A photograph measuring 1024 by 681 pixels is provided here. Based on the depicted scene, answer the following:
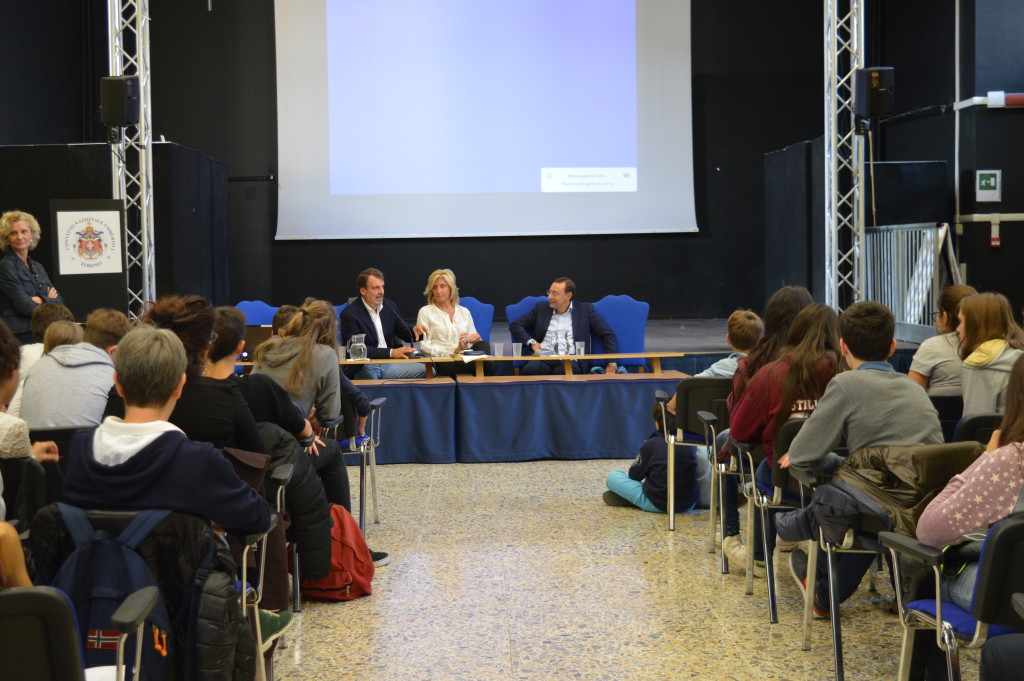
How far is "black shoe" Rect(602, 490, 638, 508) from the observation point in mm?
5148

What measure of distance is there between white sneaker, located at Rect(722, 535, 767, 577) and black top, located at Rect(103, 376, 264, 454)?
198cm

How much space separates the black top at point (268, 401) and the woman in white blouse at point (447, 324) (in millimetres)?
3470

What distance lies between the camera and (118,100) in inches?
278

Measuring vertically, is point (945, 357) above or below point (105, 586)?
above

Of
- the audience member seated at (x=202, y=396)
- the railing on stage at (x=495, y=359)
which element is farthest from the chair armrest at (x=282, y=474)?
the railing on stage at (x=495, y=359)

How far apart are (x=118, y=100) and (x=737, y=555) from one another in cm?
532

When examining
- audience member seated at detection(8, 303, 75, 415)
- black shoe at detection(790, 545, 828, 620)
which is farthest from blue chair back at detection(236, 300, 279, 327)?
black shoe at detection(790, 545, 828, 620)

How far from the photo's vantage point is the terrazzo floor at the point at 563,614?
307 centimetres

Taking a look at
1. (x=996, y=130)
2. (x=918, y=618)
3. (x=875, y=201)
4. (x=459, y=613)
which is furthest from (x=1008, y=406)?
(x=996, y=130)

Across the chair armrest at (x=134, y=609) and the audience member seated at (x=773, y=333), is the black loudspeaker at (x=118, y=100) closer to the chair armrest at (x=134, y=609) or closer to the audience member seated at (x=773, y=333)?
the audience member seated at (x=773, y=333)

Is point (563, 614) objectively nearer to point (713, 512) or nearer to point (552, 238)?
point (713, 512)

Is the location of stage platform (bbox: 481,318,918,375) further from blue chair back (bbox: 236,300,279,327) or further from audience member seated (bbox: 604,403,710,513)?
audience member seated (bbox: 604,403,710,513)

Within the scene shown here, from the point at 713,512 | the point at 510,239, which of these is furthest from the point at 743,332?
the point at 510,239

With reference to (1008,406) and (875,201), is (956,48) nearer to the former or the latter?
(875,201)
